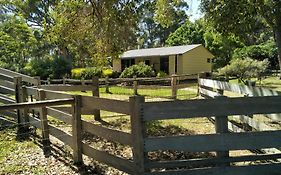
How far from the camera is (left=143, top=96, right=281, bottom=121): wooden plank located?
177 inches

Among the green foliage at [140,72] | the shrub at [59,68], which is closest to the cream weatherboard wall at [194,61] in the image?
the green foliage at [140,72]

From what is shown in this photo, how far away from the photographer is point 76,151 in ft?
20.2

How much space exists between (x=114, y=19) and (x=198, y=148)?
24.4 ft

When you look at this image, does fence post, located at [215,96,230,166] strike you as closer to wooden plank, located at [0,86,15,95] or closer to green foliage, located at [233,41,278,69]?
wooden plank, located at [0,86,15,95]

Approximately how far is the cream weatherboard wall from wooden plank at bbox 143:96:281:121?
99.7 feet

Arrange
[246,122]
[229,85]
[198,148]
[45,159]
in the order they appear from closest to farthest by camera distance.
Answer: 1. [198,148]
2. [45,159]
3. [246,122]
4. [229,85]

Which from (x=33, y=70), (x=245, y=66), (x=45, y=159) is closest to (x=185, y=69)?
(x=245, y=66)

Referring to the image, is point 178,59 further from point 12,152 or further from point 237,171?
point 237,171

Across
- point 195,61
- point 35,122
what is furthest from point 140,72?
point 35,122

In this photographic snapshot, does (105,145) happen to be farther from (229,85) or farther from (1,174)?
(229,85)

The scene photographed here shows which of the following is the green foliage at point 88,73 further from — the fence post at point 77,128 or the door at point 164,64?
the fence post at point 77,128

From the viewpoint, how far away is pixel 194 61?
3616 cm

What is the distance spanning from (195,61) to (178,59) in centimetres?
244

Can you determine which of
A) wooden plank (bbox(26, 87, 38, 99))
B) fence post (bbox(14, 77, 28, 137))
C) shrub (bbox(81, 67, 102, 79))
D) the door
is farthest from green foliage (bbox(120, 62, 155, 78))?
wooden plank (bbox(26, 87, 38, 99))
